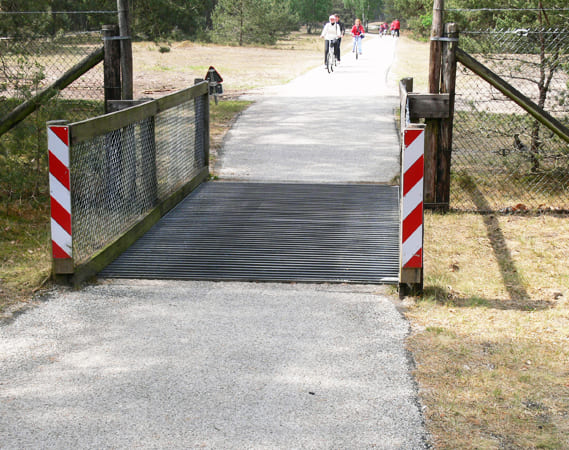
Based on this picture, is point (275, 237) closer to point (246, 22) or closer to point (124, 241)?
point (124, 241)

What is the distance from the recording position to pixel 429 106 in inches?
341

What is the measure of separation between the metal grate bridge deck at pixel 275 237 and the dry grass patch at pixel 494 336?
0.61 meters

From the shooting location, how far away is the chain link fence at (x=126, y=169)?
257 inches

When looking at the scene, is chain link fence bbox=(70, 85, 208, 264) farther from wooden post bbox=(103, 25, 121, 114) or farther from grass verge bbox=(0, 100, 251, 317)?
wooden post bbox=(103, 25, 121, 114)

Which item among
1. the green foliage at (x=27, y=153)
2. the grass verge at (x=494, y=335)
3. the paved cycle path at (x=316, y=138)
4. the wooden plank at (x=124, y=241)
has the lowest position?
the grass verge at (x=494, y=335)

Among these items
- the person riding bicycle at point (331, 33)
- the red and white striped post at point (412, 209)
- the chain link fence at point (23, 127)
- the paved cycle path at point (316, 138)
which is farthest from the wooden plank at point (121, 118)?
the person riding bicycle at point (331, 33)

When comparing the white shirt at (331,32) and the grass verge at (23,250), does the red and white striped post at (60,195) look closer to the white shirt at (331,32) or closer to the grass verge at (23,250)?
the grass verge at (23,250)

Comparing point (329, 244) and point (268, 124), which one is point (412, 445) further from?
point (268, 124)

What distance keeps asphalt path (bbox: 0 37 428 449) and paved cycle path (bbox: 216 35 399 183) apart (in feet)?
15.7

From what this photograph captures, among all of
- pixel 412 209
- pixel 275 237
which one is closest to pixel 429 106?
pixel 275 237

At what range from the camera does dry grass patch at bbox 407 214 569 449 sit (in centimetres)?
399

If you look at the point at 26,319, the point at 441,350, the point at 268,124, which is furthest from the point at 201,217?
the point at 268,124

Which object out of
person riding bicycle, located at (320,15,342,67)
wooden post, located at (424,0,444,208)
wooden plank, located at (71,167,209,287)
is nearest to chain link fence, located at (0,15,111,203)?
wooden plank, located at (71,167,209,287)

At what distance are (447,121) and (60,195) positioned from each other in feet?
14.7
